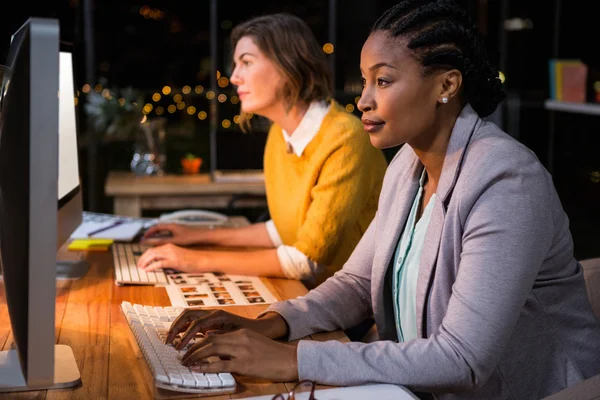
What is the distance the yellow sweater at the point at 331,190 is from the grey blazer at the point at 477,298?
50 centimetres

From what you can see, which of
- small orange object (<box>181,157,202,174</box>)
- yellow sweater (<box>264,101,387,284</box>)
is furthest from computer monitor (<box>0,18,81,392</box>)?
small orange object (<box>181,157,202,174</box>)

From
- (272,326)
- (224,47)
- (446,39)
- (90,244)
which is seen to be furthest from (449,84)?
(224,47)

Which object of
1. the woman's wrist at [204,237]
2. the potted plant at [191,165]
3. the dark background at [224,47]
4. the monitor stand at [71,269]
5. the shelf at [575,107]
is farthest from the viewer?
the dark background at [224,47]

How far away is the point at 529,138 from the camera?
7883 mm

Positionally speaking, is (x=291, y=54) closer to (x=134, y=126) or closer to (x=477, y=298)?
(x=477, y=298)

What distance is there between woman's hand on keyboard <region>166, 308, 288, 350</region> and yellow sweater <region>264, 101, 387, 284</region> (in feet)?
2.11

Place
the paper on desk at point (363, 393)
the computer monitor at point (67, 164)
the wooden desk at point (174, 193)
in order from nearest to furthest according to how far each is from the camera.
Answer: the paper on desk at point (363, 393), the computer monitor at point (67, 164), the wooden desk at point (174, 193)

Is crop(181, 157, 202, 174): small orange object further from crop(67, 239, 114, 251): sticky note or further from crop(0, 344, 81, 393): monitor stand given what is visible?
crop(0, 344, 81, 393): monitor stand

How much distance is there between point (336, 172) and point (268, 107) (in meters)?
0.36

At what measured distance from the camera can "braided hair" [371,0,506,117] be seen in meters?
1.44

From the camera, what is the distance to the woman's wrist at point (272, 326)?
1493 mm

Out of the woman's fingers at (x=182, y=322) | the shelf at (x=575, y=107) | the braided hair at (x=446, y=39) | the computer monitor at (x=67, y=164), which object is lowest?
the shelf at (x=575, y=107)

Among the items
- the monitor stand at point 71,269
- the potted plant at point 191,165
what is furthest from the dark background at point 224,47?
the monitor stand at point 71,269

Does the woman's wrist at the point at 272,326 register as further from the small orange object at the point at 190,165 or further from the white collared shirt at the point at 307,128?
the small orange object at the point at 190,165
